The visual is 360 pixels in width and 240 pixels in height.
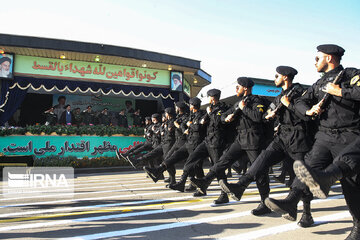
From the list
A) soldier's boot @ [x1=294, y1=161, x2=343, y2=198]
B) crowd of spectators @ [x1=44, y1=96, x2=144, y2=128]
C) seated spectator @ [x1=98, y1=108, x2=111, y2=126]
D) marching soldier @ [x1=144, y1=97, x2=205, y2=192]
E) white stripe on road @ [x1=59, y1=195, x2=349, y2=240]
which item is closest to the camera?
soldier's boot @ [x1=294, y1=161, x2=343, y2=198]

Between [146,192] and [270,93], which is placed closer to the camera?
[146,192]

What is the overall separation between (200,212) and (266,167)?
52.1 inches

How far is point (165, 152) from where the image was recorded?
912 cm

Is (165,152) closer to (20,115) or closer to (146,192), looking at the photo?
(146,192)

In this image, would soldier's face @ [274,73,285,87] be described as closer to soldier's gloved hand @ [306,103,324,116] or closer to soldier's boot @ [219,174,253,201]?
soldier's gloved hand @ [306,103,324,116]

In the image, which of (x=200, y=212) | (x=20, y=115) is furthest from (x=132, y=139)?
(x=200, y=212)

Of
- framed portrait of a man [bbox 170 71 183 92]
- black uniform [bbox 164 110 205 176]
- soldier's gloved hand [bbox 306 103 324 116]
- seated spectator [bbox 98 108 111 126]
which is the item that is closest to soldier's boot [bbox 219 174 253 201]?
soldier's gloved hand [bbox 306 103 324 116]

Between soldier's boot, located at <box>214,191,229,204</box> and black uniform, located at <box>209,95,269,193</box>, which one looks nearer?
black uniform, located at <box>209,95,269,193</box>

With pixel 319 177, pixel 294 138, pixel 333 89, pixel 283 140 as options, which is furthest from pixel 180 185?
pixel 333 89

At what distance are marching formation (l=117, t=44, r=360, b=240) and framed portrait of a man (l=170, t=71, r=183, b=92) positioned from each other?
12895 millimetres

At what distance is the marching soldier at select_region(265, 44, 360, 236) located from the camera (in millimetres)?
3234

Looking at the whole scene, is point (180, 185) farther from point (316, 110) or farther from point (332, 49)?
point (332, 49)

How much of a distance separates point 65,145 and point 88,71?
5407 mm

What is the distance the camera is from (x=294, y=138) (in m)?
4.46
